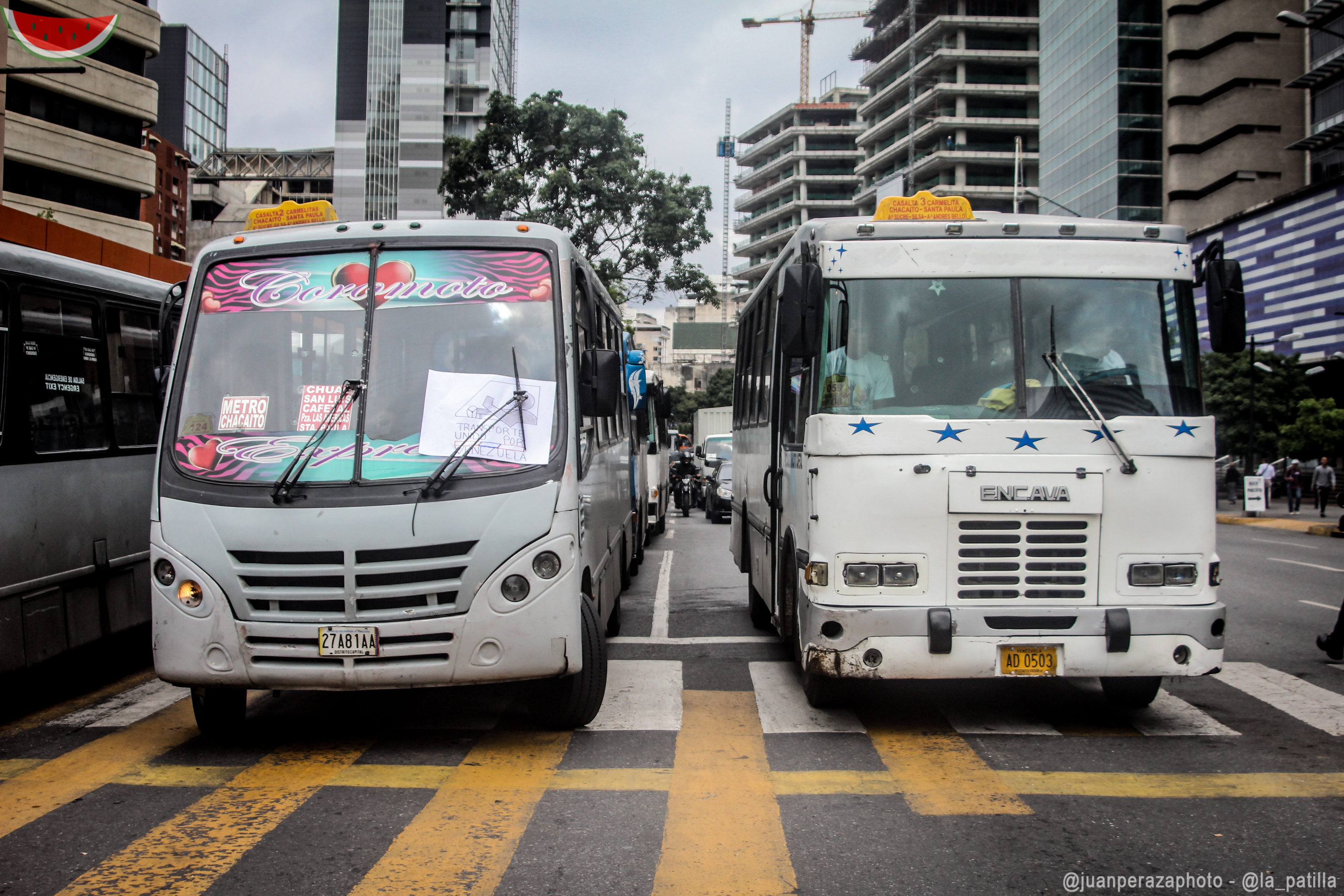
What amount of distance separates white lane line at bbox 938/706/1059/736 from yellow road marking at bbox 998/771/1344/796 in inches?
31.9

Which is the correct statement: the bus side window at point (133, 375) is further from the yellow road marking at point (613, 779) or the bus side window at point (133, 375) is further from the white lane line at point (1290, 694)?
the white lane line at point (1290, 694)

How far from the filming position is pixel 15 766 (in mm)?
5680

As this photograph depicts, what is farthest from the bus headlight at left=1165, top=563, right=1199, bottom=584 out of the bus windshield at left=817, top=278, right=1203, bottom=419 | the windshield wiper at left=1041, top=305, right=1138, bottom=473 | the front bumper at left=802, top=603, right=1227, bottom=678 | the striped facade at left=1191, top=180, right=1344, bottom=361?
the striped facade at left=1191, top=180, right=1344, bottom=361

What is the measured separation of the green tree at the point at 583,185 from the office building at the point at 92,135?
61.9ft

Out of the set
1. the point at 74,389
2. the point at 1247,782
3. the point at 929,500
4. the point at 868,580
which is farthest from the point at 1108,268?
the point at 74,389

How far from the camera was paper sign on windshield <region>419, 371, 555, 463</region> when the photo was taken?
227 inches

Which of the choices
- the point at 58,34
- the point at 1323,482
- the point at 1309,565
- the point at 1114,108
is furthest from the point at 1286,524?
the point at 1114,108

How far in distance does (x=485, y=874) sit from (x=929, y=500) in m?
3.12

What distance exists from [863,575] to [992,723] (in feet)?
4.45

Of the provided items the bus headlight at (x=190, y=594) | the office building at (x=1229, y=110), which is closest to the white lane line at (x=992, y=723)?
the bus headlight at (x=190, y=594)

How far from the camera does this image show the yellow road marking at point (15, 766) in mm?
5508

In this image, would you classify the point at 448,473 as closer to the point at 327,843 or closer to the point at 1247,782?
the point at 327,843

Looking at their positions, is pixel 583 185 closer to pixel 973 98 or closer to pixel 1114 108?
pixel 1114 108

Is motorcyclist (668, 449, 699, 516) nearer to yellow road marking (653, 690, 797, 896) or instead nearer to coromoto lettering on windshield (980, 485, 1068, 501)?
yellow road marking (653, 690, 797, 896)
